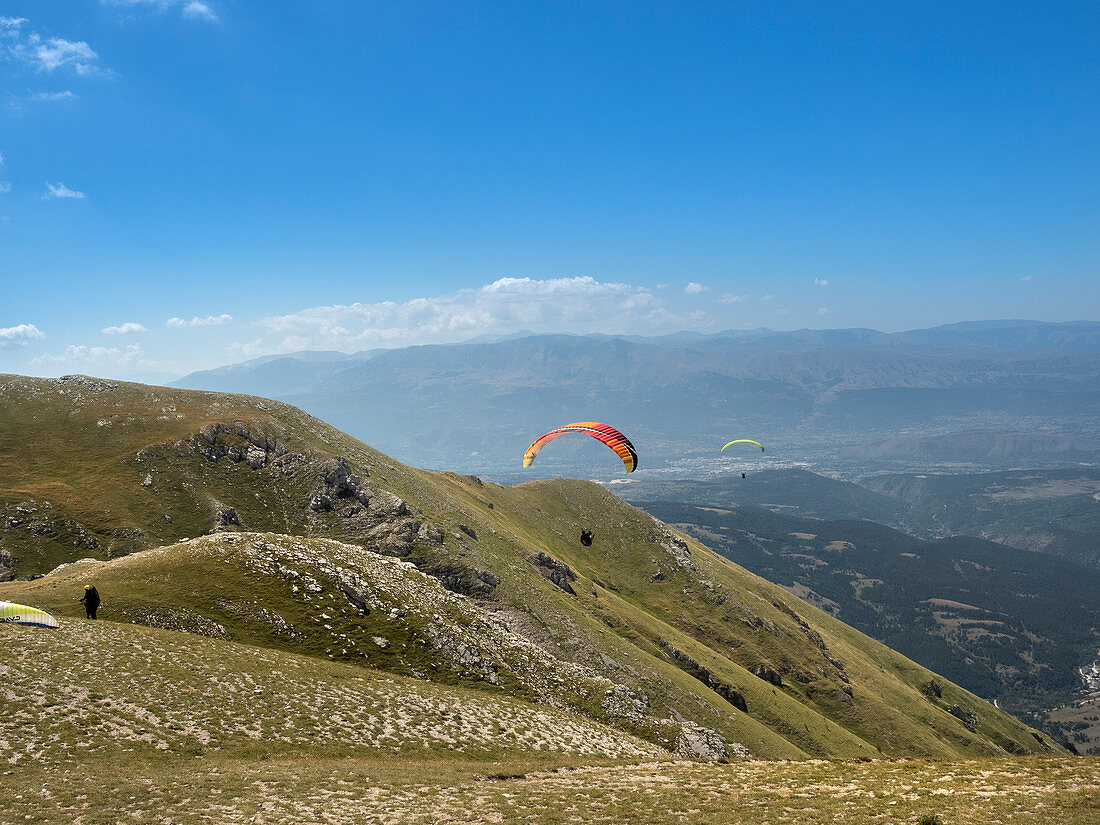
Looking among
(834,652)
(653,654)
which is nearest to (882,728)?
(834,652)

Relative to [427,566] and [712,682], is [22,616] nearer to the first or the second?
[427,566]

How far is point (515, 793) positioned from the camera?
26891 mm

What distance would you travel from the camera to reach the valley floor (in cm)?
2145

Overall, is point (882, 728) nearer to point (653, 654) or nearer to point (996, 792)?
point (653, 654)

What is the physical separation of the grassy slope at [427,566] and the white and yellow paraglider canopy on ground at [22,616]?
7.37m

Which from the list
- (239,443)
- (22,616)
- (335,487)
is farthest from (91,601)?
(239,443)

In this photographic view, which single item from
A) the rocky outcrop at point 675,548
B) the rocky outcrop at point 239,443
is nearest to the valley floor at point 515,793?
the rocky outcrop at point 239,443

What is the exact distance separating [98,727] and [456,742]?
19.5 meters

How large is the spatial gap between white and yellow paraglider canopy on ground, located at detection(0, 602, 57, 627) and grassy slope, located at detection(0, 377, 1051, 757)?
7369 millimetres

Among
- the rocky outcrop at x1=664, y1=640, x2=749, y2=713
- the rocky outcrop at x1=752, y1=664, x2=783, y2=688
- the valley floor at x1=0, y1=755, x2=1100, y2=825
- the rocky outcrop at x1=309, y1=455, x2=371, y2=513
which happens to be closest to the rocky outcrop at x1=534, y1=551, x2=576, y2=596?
the rocky outcrop at x1=664, y1=640, x2=749, y2=713

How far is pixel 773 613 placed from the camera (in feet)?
461

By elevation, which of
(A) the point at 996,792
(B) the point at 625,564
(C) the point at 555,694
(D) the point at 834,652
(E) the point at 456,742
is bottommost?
(D) the point at 834,652

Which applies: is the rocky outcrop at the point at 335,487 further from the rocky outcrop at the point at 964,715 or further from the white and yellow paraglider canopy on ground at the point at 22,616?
the rocky outcrop at the point at 964,715

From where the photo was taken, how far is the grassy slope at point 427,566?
51.2 meters
